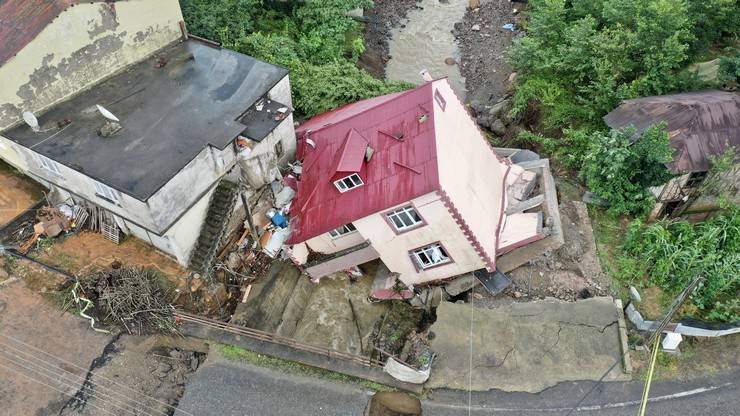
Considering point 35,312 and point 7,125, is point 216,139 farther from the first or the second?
point 35,312

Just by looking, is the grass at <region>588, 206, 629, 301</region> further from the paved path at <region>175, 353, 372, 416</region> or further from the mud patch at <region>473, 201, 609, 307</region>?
the paved path at <region>175, 353, 372, 416</region>

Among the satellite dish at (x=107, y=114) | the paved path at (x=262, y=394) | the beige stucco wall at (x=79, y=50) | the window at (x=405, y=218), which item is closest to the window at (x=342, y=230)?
the window at (x=405, y=218)

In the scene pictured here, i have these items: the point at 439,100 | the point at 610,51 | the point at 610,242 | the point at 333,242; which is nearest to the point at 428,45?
the point at 610,51

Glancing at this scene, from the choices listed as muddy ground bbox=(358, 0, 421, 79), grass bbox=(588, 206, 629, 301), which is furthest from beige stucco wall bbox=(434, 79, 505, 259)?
muddy ground bbox=(358, 0, 421, 79)

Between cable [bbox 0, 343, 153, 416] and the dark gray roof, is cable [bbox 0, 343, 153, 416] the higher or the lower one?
the lower one

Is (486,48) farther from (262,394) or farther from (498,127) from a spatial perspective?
(262,394)
